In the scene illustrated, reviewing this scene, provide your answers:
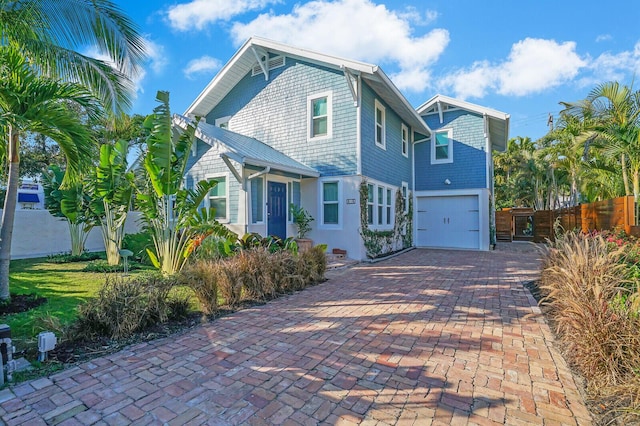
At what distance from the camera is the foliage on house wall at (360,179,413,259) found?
10.6 meters

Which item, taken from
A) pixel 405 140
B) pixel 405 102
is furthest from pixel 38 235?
pixel 405 140

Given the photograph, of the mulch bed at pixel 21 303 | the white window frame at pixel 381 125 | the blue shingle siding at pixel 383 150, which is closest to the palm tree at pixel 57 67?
the mulch bed at pixel 21 303

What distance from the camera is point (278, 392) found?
9.27ft

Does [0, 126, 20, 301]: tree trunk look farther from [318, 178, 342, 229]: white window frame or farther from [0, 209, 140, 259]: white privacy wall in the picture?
[318, 178, 342, 229]: white window frame

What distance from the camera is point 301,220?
1083cm

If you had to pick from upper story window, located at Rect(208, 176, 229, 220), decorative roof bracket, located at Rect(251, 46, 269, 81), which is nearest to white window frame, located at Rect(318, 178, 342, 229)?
upper story window, located at Rect(208, 176, 229, 220)

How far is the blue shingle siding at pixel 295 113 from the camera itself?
35.0 feet

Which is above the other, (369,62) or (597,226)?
(369,62)

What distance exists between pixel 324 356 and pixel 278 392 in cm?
82

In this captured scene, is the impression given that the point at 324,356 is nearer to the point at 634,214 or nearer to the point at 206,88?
the point at 634,214

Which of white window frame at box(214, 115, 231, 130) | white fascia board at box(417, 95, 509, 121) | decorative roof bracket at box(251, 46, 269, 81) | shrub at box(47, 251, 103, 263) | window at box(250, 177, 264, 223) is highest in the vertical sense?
decorative roof bracket at box(251, 46, 269, 81)

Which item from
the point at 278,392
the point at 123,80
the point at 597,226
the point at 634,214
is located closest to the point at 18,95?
the point at 123,80

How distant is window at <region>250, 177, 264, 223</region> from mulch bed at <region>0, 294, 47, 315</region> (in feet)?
16.9

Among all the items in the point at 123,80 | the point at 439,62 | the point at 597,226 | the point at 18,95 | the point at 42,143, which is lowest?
the point at 597,226
